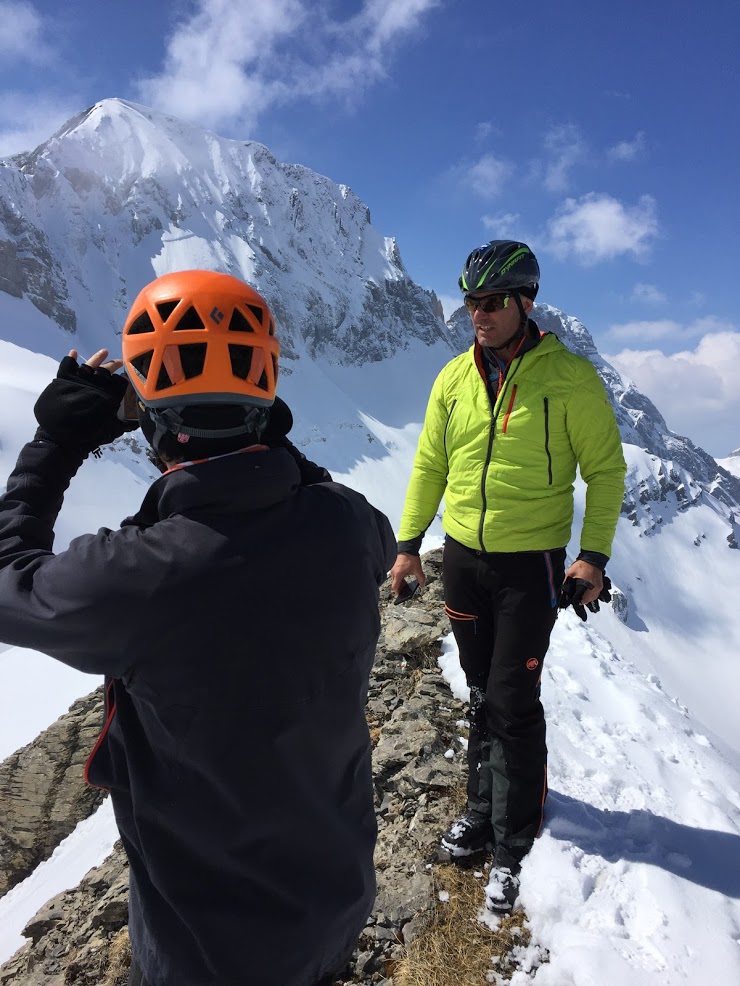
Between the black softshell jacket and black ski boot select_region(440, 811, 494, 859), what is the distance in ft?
7.62

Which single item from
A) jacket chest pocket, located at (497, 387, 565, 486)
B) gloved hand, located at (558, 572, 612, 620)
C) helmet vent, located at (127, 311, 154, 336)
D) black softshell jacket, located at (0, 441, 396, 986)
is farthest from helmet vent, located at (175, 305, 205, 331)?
gloved hand, located at (558, 572, 612, 620)

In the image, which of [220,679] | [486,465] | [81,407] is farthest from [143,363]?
[486,465]

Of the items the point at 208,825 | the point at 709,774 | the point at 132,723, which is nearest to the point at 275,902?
the point at 208,825

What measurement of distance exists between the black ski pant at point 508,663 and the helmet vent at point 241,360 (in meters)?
2.45

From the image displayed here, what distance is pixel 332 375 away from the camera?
13925 centimetres

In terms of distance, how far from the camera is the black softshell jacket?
4.72 ft

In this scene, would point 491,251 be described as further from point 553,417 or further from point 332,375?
point 332,375

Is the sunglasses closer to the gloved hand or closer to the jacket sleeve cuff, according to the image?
the jacket sleeve cuff

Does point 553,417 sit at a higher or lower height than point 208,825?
higher

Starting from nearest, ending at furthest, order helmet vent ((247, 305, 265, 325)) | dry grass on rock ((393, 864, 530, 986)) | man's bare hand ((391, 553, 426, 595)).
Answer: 1. helmet vent ((247, 305, 265, 325))
2. dry grass on rock ((393, 864, 530, 986))
3. man's bare hand ((391, 553, 426, 595))

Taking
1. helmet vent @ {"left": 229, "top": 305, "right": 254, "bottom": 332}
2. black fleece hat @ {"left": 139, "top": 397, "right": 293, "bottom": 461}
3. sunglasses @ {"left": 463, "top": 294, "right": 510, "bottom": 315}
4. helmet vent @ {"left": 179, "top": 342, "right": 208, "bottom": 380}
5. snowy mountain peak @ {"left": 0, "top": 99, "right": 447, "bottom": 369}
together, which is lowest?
black fleece hat @ {"left": 139, "top": 397, "right": 293, "bottom": 461}

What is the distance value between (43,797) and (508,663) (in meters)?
9.10

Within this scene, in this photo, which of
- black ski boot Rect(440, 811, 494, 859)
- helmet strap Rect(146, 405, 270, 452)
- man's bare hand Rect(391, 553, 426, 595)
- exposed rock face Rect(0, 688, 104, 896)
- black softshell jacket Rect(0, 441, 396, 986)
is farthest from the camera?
exposed rock face Rect(0, 688, 104, 896)

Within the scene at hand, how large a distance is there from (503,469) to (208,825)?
2718 mm
